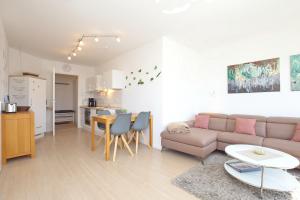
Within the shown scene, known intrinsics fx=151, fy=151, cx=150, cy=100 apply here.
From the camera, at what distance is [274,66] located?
3244mm

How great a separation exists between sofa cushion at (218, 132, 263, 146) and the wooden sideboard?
3.82 meters

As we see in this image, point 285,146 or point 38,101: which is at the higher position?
point 38,101

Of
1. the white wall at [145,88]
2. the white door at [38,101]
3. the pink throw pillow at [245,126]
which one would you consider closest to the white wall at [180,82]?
the white wall at [145,88]

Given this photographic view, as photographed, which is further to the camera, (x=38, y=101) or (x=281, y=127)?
(x=38, y=101)

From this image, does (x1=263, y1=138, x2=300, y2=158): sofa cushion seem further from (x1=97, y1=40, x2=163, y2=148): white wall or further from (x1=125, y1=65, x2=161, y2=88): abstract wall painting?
(x1=125, y1=65, x2=161, y2=88): abstract wall painting

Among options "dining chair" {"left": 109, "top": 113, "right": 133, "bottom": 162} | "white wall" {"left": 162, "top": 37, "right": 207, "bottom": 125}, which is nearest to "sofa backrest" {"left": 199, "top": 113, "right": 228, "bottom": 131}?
"white wall" {"left": 162, "top": 37, "right": 207, "bottom": 125}

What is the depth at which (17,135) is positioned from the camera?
2.86m

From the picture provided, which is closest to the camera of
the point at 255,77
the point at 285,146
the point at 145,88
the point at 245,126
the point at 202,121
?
the point at 285,146

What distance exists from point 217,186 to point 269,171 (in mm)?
814

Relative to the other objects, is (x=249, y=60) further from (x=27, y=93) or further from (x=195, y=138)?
(x=27, y=93)

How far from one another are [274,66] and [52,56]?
6.18m

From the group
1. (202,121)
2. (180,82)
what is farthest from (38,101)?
(202,121)

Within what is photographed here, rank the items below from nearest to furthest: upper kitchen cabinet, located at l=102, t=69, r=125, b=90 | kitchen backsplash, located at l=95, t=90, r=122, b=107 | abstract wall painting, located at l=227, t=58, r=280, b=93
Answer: abstract wall painting, located at l=227, t=58, r=280, b=93, upper kitchen cabinet, located at l=102, t=69, r=125, b=90, kitchen backsplash, located at l=95, t=90, r=122, b=107

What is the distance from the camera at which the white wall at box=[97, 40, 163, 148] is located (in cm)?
357
